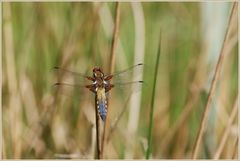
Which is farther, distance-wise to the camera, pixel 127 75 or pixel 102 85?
pixel 127 75

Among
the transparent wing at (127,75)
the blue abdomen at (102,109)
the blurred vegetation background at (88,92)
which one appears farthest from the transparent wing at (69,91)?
the blue abdomen at (102,109)

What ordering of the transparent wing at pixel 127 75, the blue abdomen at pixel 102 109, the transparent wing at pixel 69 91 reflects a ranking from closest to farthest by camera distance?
the blue abdomen at pixel 102 109, the transparent wing at pixel 127 75, the transparent wing at pixel 69 91

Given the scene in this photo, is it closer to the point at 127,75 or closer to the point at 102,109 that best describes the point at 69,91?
the point at 127,75

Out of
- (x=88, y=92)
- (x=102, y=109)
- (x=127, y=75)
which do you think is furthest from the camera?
(x=88, y=92)

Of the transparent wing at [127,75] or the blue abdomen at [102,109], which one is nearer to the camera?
the blue abdomen at [102,109]

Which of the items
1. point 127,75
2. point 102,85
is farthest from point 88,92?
point 102,85

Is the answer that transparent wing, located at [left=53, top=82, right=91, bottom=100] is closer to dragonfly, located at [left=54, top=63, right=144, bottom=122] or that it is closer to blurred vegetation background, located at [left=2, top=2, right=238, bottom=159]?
blurred vegetation background, located at [left=2, top=2, right=238, bottom=159]

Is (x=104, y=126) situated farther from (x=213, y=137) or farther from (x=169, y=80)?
(x=169, y=80)

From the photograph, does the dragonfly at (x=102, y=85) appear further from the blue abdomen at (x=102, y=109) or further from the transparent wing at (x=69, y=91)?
the transparent wing at (x=69, y=91)

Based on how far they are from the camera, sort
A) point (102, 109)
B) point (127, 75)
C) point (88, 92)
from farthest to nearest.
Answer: point (88, 92), point (127, 75), point (102, 109)

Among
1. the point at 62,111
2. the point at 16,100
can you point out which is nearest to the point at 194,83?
the point at 62,111
